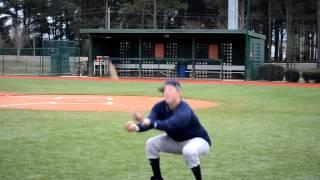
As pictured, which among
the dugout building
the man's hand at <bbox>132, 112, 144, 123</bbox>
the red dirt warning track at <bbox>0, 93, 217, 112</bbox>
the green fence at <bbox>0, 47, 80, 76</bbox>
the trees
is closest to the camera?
the man's hand at <bbox>132, 112, 144, 123</bbox>

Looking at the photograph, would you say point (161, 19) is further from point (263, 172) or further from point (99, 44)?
point (263, 172)

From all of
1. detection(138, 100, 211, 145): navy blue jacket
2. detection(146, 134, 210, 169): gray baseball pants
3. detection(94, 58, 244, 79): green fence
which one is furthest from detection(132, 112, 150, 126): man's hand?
detection(94, 58, 244, 79): green fence

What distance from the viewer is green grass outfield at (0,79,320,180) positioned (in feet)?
24.1

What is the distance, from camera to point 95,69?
39.4m

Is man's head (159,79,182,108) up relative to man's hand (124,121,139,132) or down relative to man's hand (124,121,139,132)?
up

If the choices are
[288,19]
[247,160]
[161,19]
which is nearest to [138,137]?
[247,160]

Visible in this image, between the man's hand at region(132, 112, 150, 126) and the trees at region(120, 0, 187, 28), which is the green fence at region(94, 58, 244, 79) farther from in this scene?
the man's hand at region(132, 112, 150, 126)

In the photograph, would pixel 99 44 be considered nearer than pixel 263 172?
No

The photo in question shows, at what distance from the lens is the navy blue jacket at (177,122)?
18.8 feet

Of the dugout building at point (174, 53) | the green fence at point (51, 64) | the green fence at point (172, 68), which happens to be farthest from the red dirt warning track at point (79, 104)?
the green fence at point (51, 64)

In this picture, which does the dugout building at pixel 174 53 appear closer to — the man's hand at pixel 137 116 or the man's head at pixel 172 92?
the man's head at pixel 172 92

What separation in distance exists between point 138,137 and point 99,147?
1470 mm

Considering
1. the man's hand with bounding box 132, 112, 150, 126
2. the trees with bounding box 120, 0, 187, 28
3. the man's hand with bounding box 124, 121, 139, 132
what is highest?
the trees with bounding box 120, 0, 187, 28

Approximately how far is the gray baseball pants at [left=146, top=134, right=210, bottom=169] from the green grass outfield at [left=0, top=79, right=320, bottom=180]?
2.73 ft
